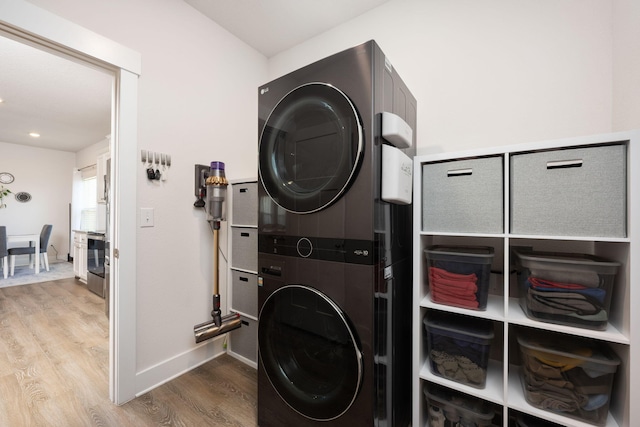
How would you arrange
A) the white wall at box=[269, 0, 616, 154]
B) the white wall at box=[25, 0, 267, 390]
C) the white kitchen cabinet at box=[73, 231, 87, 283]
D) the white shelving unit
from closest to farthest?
the white shelving unit, the white wall at box=[269, 0, 616, 154], the white wall at box=[25, 0, 267, 390], the white kitchen cabinet at box=[73, 231, 87, 283]

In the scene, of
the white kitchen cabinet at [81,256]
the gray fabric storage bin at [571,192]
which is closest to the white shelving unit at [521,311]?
the gray fabric storage bin at [571,192]

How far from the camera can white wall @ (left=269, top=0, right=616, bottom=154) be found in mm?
1332

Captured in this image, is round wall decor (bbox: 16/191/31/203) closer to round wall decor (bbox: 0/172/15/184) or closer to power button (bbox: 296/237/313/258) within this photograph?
round wall decor (bbox: 0/172/15/184)

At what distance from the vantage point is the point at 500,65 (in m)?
1.53

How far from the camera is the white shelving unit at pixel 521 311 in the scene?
0.88 metres

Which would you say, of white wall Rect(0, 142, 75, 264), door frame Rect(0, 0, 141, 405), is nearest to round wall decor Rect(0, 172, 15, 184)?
white wall Rect(0, 142, 75, 264)

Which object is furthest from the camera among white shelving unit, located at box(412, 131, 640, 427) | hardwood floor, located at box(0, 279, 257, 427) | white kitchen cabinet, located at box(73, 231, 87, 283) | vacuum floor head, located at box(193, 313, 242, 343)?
white kitchen cabinet, located at box(73, 231, 87, 283)

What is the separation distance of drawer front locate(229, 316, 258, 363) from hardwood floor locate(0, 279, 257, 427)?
0.26ft

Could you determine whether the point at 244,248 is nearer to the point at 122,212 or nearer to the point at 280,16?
the point at 122,212

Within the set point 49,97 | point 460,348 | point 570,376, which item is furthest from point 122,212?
point 49,97

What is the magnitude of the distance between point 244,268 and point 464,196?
1.59 meters

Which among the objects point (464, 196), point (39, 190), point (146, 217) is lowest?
point (146, 217)

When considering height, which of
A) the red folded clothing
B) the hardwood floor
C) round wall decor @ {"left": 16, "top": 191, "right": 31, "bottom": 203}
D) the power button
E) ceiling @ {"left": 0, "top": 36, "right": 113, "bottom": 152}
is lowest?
the hardwood floor

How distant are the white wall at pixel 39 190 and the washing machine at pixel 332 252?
7.28 metres
